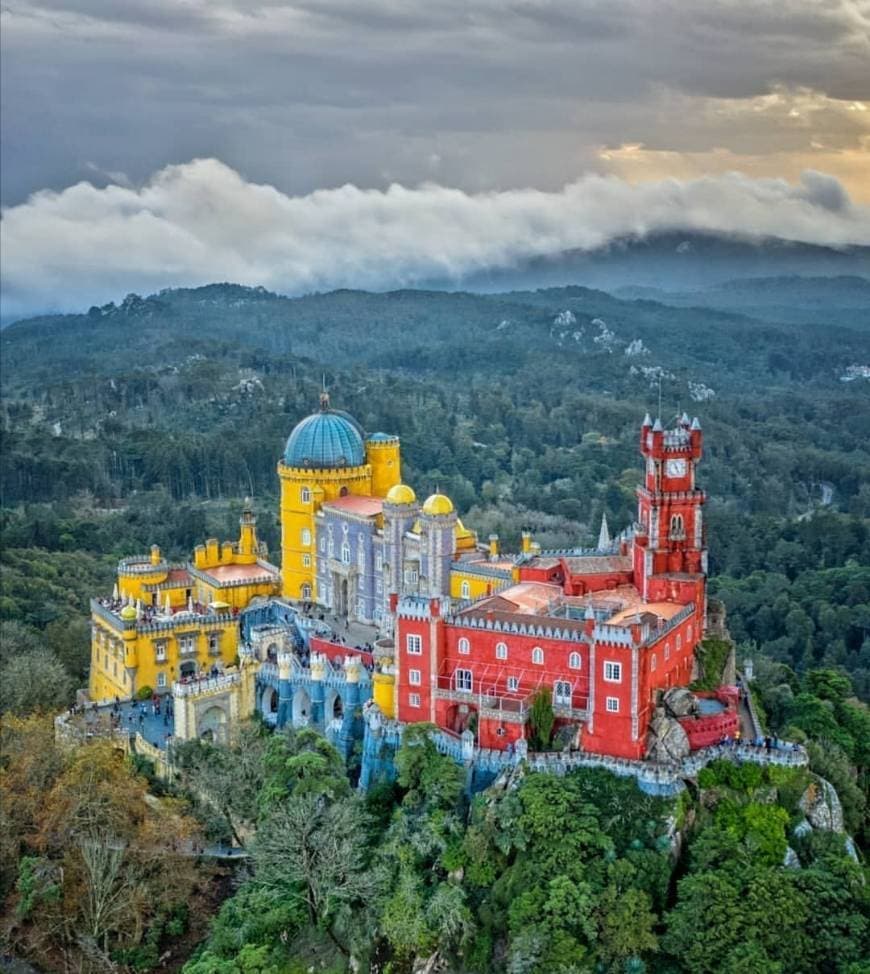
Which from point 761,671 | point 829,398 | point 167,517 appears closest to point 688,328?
point 829,398

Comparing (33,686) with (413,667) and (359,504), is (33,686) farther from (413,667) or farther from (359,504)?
(413,667)

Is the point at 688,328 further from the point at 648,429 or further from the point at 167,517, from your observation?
the point at 648,429

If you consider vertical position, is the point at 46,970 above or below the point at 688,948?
below

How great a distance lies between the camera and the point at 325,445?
6575 centimetres

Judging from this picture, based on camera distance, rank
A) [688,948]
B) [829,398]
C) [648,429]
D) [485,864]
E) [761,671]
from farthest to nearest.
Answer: [829,398], [761,671], [648,429], [485,864], [688,948]

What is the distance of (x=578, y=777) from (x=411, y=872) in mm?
6848

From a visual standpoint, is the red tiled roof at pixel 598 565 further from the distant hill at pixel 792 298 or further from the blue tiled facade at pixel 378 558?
the distant hill at pixel 792 298

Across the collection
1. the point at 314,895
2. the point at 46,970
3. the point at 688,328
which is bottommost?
the point at 46,970

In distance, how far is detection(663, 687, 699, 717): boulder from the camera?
46438 mm

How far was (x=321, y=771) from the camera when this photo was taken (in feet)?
154

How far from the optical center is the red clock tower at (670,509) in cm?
5141

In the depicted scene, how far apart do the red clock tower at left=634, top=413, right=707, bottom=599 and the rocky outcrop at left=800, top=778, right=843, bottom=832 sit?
33.8 ft

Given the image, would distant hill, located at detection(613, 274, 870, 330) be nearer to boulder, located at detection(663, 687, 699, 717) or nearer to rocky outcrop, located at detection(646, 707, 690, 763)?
boulder, located at detection(663, 687, 699, 717)

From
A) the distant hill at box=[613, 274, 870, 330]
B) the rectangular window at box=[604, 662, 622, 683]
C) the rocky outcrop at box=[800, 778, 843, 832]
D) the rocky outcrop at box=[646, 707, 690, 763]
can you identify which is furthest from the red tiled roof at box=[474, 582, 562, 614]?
the distant hill at box=[613, 274, 870, 330]
